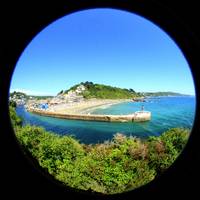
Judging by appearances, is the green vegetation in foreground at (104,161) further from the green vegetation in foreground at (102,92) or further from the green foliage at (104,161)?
the green vegetation in foreground at (102,92)

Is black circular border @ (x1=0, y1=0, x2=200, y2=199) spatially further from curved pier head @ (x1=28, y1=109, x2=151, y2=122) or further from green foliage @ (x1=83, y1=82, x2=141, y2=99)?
green foliage @ (x1=83, y1=82, x2=141, y2=99)

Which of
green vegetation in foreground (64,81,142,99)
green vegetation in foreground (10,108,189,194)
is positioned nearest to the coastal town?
green vegetation in foreground (64,81,142,99)

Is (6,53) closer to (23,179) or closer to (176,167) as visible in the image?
(23,179)

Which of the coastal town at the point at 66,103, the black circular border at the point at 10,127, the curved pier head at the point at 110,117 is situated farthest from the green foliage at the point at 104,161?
the coastal town at the point at 66,103

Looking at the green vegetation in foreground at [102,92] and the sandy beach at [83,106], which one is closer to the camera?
the sandy beach at [83,106]

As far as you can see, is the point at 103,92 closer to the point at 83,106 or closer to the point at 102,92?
the point at 102,92
